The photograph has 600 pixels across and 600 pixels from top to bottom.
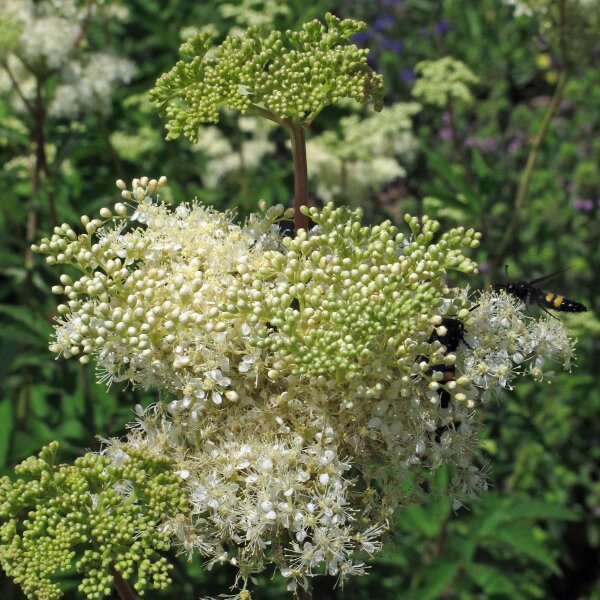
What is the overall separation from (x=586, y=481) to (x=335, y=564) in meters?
3.89

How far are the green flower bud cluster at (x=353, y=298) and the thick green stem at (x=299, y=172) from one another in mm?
102

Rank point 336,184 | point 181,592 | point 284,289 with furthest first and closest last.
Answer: point 336,184 → point 181,592 → point 284,289

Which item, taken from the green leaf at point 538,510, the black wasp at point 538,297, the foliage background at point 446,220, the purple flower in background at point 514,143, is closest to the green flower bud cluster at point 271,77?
the black wasp at point 538,297

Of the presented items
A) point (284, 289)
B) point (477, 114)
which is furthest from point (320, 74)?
point (477, 114)

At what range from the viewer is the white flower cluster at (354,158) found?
4.88 metres

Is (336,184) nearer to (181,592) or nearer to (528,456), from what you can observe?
(528,456)

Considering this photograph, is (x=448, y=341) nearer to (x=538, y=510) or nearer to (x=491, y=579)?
(x=538, y=510)

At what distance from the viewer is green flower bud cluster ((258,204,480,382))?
1698mm

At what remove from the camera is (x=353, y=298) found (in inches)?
67.7

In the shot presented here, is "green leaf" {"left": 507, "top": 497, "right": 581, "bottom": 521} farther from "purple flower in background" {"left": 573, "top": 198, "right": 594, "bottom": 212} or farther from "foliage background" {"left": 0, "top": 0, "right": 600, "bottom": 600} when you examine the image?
"purple flower in background" {"left": 573, "top": 198, "right": 594, "bottom": 212}

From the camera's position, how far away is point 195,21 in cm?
557

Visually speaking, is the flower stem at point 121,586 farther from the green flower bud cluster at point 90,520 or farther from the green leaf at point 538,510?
the green leaf at point 538,510

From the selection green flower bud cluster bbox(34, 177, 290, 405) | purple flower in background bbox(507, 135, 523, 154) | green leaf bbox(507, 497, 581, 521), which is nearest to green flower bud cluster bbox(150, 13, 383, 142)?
green flower bud cluster bbox(34, 177, 290, 405)

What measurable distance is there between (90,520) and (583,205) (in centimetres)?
529
